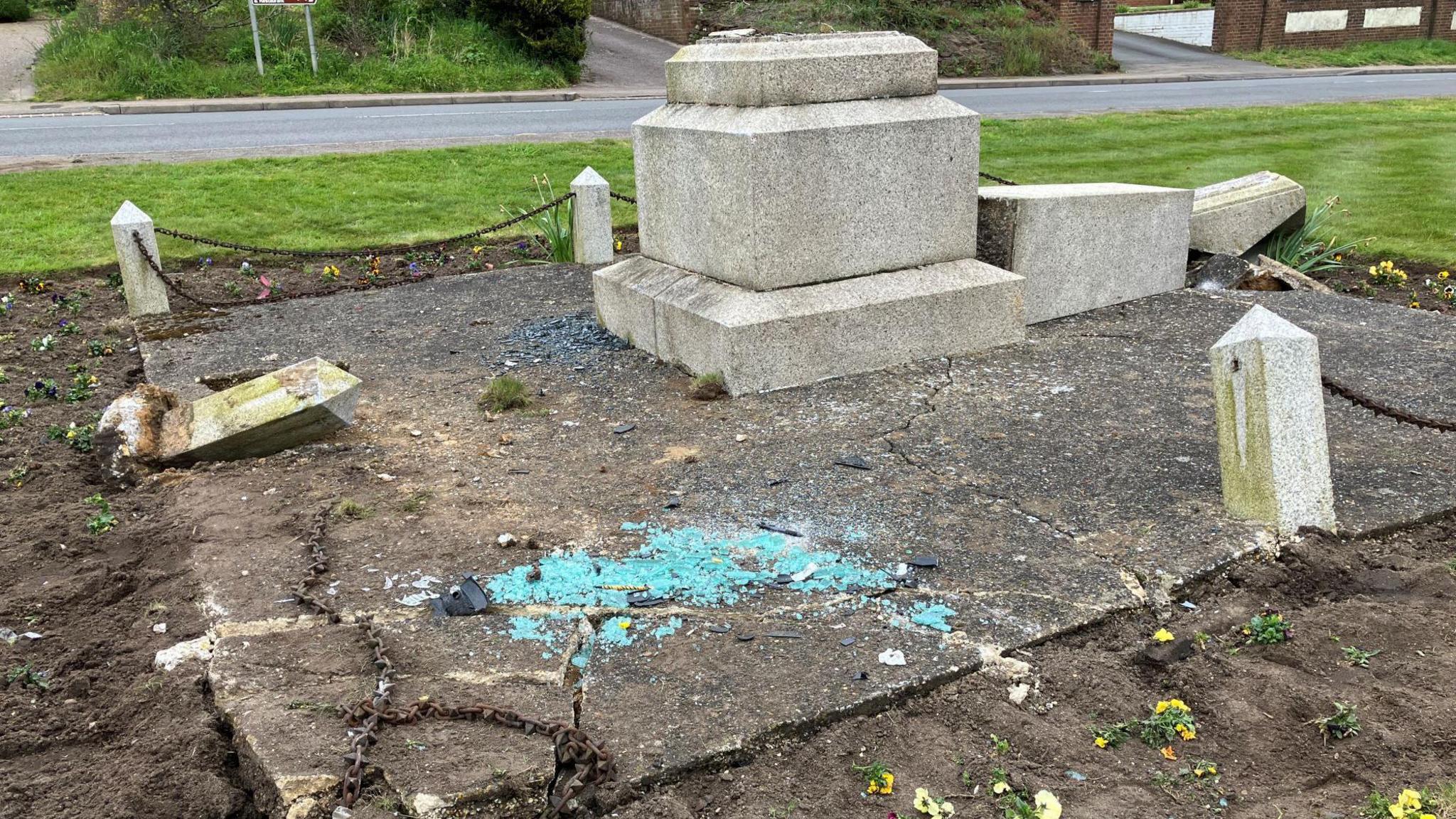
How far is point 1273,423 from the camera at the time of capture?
3330 millimetres

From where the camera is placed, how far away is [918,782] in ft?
8.09

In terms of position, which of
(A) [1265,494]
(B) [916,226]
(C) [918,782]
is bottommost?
(C) [918,782]

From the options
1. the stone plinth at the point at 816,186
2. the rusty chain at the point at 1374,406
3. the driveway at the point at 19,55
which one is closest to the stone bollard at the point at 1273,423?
the rusty chain at the point at 1374,406

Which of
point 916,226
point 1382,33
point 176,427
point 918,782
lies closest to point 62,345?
point 176,427

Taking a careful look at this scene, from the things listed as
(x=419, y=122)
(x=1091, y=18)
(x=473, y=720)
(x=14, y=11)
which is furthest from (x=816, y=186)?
(x=14, y=11)

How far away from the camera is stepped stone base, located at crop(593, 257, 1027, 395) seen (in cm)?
486

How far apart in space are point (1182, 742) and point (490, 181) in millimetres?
9049

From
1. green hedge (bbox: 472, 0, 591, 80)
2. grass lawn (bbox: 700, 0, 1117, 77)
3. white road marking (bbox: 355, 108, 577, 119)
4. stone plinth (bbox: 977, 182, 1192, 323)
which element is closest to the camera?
stone plinth (bbox: 977, 182, 1192, 323)

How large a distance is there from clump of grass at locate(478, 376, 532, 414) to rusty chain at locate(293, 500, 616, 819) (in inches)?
79.2

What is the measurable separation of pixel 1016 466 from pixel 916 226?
162 cm

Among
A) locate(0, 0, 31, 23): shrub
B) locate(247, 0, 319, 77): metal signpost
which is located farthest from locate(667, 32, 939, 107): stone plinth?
locate(0, 0, 31, 23): shrub

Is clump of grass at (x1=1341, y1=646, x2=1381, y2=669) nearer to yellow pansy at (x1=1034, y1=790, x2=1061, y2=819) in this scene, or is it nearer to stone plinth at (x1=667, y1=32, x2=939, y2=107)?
yellow pansy at (x1=1034, y1=790, x2=1061, y2=819)

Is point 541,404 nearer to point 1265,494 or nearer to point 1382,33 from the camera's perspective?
point 1265,494

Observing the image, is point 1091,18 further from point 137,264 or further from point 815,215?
point 137,264
